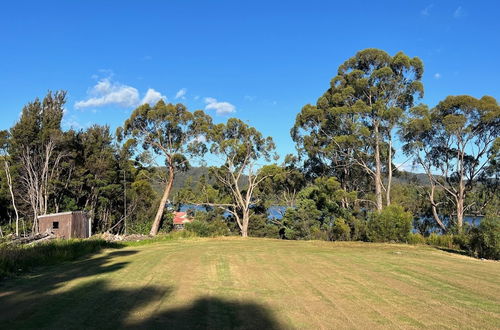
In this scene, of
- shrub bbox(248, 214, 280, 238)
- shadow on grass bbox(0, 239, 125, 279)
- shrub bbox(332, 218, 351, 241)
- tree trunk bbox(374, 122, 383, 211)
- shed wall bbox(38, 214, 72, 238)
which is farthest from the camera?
shrub bbox(248, 214, 280, 238)

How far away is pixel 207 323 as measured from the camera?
16.1 ft

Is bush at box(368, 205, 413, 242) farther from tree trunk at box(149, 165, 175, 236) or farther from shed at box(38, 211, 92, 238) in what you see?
tree trunk at box(149, 165, 175, 236)

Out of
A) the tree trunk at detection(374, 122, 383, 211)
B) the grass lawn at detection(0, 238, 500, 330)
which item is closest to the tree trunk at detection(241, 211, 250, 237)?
the tree trunk at detection(374, 122, 383, 211)

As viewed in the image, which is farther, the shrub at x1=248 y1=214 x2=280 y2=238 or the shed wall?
the shrub at x1=248 y1=214 x2=280 y2=238

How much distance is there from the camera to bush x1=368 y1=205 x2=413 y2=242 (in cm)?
1836

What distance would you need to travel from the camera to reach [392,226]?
1856 cm

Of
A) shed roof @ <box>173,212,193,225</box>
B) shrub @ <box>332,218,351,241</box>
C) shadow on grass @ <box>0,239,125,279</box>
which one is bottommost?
shed roof @ <box>173,212,193,225</box>

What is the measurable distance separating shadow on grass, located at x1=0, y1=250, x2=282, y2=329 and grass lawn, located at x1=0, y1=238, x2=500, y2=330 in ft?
0.05

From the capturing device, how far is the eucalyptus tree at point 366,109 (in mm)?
27906

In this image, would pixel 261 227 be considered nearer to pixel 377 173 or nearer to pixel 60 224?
pixel 377 173

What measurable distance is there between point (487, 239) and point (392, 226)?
6.54 m

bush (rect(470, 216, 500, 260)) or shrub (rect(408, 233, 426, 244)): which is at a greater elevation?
bush (rect(470, 216, 500, 260))

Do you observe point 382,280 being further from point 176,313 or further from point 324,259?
point 176,313

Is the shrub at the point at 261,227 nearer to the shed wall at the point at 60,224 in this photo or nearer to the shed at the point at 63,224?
the shed at the point at 63,224
